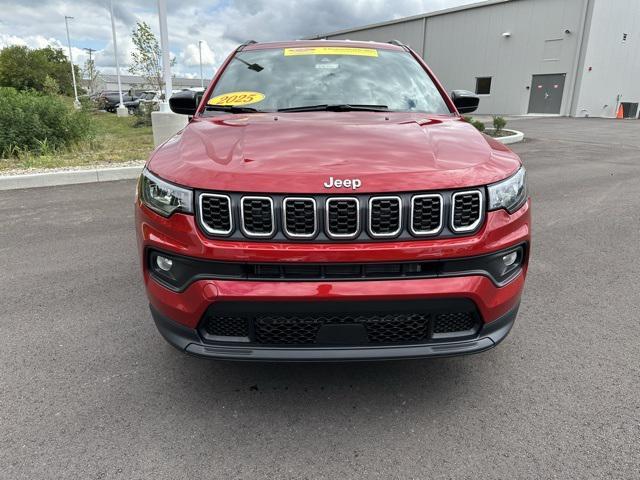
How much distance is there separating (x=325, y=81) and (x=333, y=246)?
1.83m

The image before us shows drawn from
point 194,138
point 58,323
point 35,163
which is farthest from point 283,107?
point 35,163

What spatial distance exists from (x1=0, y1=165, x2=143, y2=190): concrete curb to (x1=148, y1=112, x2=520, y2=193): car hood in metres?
6.07

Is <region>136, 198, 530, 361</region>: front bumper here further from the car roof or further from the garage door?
the garage door

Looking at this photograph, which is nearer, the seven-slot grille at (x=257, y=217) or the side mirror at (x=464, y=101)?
the seven-slot grille at (x=257, y=217)

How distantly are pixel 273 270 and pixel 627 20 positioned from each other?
33920 millimetres

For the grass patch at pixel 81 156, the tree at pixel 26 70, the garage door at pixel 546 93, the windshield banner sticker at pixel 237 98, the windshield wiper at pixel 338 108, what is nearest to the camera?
the windshield wiper at pixel 338 108

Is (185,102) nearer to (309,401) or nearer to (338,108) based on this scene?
(338,108)

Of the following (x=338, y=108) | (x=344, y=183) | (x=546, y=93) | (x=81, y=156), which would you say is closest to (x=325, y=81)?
(x=338, y=108)

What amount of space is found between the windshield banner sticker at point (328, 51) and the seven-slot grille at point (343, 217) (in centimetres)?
207

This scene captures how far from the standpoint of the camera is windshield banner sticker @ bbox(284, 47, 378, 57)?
3.63 meters

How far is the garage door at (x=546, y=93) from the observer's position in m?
28.0

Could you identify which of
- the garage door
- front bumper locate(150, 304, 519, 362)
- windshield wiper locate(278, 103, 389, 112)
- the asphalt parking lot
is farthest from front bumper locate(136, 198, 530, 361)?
the garage door

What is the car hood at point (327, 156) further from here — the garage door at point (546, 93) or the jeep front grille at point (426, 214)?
the garage door at point (546, 93)

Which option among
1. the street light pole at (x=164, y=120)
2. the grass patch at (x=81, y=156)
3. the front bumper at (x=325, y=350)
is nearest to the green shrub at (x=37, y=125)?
the grass patch at (x=81, y=156)
